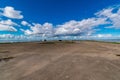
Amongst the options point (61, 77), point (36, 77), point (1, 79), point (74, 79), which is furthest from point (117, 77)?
point (1, 79)

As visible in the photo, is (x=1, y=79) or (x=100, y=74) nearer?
(x=1, y=79)

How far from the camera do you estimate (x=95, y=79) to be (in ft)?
21.3

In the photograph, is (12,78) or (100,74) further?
(100,74)

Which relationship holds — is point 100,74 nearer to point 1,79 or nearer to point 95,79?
point 95,79

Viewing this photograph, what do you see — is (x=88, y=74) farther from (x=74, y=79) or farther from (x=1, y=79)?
(x=1, y=79)

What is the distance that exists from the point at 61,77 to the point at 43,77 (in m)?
1.16

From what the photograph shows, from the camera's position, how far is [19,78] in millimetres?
6793

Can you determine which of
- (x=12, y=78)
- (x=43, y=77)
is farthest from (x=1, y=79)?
(x=43, y=77)

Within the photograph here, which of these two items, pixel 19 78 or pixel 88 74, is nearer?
pixel 19 78

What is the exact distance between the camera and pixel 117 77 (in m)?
6.77

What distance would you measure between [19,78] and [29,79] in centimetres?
70

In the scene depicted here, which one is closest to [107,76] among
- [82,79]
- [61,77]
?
[82,79]

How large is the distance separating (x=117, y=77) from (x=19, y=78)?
6194mm

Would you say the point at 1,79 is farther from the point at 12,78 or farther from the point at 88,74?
the point at 88,74
